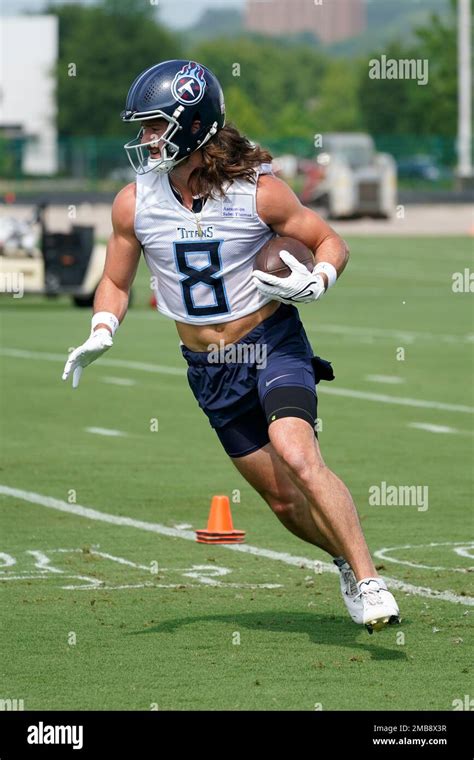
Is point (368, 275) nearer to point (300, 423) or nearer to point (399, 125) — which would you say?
point (300, 423)

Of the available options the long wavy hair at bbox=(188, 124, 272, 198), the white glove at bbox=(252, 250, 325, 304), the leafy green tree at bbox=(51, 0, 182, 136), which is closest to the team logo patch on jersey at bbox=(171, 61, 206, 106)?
the long wavy hair at bbox=(188, 124, 272, 198)

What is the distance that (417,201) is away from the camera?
64375 mm

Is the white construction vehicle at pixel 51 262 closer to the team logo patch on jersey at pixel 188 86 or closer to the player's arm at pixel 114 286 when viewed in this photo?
the player's arm at pixel 114 286

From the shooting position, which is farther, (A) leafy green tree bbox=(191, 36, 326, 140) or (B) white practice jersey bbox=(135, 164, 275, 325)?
(A) leafy green tree bbox=(191, 36, 326, 140)

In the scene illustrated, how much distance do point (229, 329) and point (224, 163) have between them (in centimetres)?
74

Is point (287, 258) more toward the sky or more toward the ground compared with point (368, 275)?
more toward the ground

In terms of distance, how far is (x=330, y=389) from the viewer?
702 inches

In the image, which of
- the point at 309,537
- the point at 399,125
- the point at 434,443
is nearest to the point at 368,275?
the point at 434,443

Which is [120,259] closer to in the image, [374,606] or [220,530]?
[374,606]

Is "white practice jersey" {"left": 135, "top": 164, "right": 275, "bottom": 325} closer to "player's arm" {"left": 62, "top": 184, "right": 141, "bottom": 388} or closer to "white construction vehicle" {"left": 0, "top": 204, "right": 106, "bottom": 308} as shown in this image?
"player's arm" {"left": 62, "top": 184, "right": 141, "bottom": 388}

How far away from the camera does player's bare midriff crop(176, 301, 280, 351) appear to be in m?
7.96

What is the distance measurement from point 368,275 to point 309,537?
28.0 metres

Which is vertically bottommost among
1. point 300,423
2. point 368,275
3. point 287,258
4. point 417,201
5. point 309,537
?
point 309,537

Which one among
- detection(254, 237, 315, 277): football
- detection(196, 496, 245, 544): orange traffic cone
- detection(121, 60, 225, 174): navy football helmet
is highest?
detection(121, 60, 225, 174): navy football helmet
